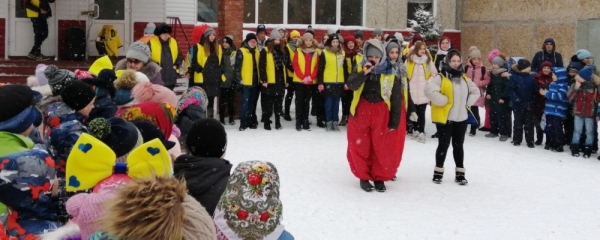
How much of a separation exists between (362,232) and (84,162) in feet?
12.7

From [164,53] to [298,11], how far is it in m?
8.27

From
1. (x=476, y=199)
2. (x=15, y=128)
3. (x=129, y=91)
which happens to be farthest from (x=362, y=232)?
(x=15, y=128)

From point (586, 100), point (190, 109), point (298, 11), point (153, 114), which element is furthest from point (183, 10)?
point (153, 114)

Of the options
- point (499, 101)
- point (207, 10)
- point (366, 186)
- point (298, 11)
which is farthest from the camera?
point (298, 11)

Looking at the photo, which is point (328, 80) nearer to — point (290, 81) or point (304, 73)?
point (304, 73)

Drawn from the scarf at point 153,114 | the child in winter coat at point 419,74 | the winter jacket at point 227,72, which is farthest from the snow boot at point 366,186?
the winter jacket at point 227,72

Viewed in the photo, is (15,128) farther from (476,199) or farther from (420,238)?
(476,199)

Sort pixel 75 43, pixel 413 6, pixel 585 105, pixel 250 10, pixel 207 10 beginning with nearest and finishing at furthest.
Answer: pixel 585 105, pixel 75 43, pixel 207 10, pixel 250 10, pixel 413 6

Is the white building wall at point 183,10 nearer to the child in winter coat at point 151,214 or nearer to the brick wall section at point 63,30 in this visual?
the brick wall section at point 63,30

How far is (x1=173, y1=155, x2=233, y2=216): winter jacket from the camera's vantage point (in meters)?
3.75

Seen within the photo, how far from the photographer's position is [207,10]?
1859 centimetres

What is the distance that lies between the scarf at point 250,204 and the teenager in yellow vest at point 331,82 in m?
9.81

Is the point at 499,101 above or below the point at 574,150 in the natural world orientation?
above

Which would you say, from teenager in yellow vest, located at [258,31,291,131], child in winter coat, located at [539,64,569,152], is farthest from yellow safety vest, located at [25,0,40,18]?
child in winter coat, located at [539,64,569,152]
